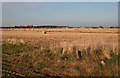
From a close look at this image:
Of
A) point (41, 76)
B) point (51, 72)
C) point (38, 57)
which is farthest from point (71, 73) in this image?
point (38, 57)

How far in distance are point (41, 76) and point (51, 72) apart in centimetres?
62

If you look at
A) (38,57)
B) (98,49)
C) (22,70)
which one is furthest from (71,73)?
(98,49)

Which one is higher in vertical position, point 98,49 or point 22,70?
point 98,49

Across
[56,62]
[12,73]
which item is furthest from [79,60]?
[12,73]

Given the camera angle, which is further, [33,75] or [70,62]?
[70,62]

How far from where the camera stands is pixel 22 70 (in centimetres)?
628

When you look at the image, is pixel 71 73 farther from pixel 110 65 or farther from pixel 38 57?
pixel 38 57

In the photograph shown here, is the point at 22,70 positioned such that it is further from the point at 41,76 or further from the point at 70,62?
the point at 70,62

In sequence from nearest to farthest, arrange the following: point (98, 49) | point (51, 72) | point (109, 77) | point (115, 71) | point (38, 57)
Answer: point (109, 77) < point (115, 71) < point (51, 72) < point (38, 57) < point (98, 49)

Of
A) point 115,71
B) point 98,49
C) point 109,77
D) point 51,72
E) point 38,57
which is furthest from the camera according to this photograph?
point 98,49

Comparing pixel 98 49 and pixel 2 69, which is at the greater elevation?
pixel 98 49

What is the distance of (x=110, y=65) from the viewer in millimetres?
6406

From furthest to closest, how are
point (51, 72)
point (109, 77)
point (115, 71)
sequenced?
1. point (51, 72)
2. point (115, 71)
3. point (109, 77)

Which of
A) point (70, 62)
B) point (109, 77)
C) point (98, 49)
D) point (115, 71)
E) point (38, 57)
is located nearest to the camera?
point (109, 77)
